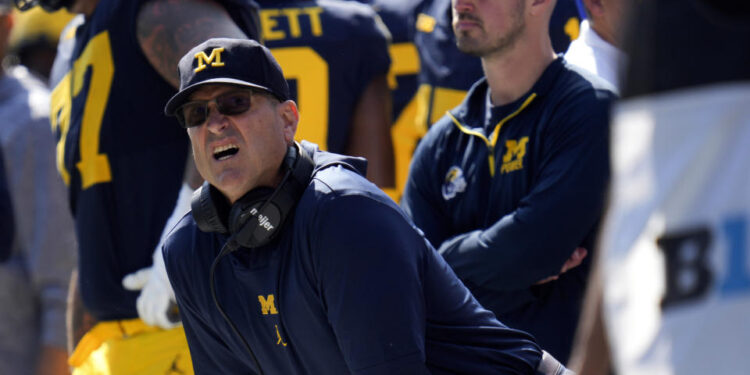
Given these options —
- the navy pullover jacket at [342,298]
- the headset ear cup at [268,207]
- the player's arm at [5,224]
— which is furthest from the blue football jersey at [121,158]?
the player's arm at [5,224]

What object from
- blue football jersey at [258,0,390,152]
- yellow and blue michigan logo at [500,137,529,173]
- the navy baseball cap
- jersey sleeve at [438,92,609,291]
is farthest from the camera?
blue football jersey at [258,0,390,152]

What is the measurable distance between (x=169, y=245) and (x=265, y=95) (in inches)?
20.7

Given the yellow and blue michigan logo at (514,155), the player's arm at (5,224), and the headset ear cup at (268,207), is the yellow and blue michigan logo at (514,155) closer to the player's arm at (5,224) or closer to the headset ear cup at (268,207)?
the headset ear cup at (268,207)

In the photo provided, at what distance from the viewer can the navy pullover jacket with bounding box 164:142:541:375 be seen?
2.89 meters

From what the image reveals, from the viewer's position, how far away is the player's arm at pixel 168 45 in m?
3.85

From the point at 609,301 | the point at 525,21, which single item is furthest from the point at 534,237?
the point at 609,301

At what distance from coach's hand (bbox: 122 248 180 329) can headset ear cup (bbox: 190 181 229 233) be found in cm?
59

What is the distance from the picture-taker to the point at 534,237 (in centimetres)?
366

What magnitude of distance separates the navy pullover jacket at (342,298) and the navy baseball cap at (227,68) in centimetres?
27

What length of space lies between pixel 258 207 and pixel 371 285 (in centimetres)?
42

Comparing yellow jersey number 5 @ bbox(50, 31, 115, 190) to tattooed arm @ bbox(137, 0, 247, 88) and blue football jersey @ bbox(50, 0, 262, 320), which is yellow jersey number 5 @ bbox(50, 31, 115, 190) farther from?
tattooed arm @ bbox(137, 0, 247, 88)

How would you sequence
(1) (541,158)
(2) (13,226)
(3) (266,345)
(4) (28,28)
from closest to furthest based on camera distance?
(3) (266,345) → (1) (541,158) → (2) (13,226) → (4) (28,28)

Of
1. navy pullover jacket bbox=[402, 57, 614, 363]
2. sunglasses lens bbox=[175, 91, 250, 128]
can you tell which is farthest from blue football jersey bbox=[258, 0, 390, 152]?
sunglasses lens bbox=[175, 91, 250, 128]

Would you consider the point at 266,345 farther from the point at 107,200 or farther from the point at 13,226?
the point at 13,226
